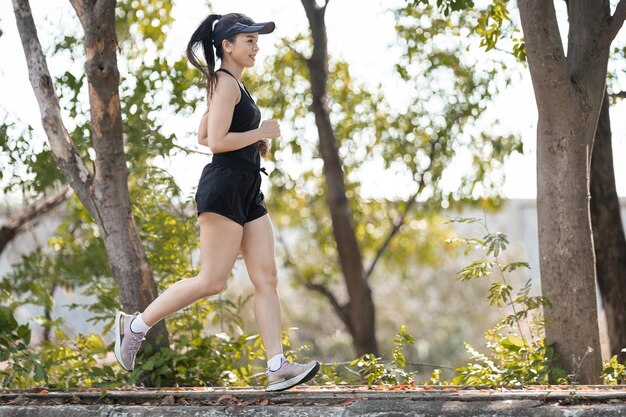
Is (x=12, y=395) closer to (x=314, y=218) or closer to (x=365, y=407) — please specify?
(x=365, y=407)

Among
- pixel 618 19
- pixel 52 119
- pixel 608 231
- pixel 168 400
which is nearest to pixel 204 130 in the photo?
pixel 168 400

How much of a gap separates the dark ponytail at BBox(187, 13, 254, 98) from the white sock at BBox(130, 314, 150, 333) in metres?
1.23

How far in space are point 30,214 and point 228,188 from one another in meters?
7.89

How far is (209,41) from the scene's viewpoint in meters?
5.36

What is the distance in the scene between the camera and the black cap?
5.17m

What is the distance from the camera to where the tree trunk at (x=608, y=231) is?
357 inches

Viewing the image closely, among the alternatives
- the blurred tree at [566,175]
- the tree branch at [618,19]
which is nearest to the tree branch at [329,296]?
the blurred tree at [566,175]

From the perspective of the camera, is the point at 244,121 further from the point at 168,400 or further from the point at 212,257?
the point at 168,400

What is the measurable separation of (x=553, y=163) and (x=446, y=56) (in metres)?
6.57

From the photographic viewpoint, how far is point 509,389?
4.95 meters

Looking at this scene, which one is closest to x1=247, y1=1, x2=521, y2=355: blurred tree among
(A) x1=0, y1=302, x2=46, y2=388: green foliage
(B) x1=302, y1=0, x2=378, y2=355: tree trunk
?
(B) x1=302, y1=0, x2=378, y2=355: tree trunk

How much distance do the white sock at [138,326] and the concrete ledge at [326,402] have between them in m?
0.31

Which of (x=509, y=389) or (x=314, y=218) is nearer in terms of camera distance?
(x=509, y=389)

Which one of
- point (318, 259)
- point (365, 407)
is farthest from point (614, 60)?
point (318, 259)
